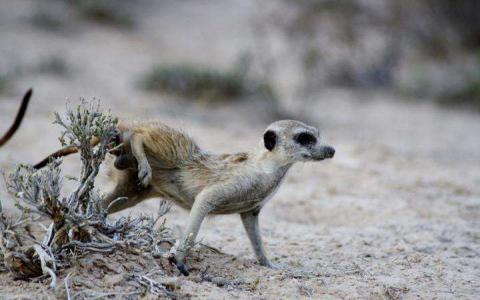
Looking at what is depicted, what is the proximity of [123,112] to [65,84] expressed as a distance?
1829mm

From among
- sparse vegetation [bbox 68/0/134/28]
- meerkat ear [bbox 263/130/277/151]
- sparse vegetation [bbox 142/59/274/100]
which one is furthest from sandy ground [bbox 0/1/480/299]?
meerkat ear [bbox 263/130/277/151]

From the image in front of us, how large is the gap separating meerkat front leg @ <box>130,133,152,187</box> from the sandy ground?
20.4 inches

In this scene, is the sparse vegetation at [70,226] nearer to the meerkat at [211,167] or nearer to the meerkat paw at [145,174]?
the meerkat paw at [145,174]

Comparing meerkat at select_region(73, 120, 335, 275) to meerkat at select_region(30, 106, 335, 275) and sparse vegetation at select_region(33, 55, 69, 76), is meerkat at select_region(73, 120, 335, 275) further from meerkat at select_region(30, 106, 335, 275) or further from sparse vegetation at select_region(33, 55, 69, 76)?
sparse vegetation at select_region(33, 55, 69, 76)

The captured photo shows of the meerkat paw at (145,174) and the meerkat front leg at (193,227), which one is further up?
the meerkat paw at (145,174)

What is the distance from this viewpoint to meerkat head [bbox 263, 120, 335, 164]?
4.38 m

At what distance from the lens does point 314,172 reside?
7465 millimetres

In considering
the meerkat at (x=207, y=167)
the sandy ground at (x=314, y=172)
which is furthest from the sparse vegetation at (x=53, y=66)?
the meerkat at (x=207, y=167)

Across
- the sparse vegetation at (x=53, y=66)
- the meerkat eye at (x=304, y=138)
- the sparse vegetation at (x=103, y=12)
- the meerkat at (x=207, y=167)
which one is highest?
the sparse vegetation at (x=103, y=12)

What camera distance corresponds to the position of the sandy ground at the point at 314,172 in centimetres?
408

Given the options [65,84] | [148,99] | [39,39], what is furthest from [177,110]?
[39,39]

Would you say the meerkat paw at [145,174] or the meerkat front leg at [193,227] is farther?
the meerkat paw at [145,174]

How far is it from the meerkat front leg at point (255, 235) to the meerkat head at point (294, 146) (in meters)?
0.41

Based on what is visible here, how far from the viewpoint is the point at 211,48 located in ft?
48.2
